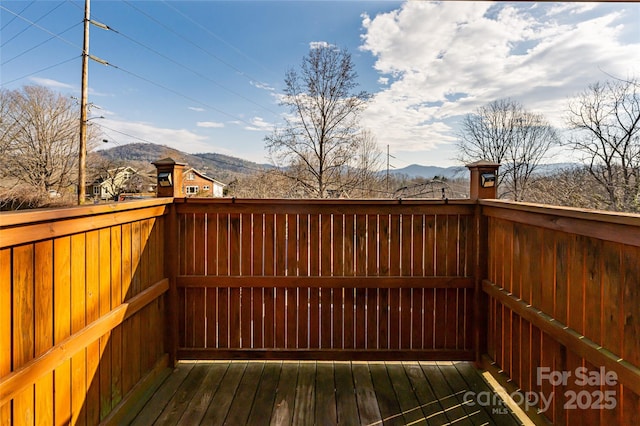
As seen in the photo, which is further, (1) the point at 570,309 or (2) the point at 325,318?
(2) the point at 325,318

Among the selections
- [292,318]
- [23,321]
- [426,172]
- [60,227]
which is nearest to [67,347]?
[23,321]

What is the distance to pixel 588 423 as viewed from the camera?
151 cm

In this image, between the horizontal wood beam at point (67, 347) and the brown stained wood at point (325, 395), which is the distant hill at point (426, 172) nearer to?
the brown stained wood at point (325, 395)

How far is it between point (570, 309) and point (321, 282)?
4.91 feet

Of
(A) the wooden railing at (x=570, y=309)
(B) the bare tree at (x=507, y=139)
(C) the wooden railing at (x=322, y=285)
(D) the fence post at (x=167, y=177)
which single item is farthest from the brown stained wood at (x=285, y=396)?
(B) the bare tree at (x=507, y=139)

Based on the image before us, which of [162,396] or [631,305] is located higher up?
[631,305]

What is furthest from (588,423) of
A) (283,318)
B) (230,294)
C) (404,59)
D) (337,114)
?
(337,114)

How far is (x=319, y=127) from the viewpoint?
13289 mm

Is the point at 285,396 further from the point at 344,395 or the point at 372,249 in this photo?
the point at 372,249

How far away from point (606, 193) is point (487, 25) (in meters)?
6.90

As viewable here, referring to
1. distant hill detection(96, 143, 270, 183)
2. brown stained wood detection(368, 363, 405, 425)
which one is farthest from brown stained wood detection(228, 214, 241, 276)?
distant hill detection(96, 143, 270, 183)

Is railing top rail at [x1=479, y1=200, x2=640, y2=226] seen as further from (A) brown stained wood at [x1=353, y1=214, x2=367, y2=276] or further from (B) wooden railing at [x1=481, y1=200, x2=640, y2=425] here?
(A) brown stained wood at [x1=353, y1=214, x2=367, y2=276]

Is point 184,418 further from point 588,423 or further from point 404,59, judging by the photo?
point 404,59

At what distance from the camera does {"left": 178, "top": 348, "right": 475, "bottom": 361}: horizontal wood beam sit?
2.62 m
